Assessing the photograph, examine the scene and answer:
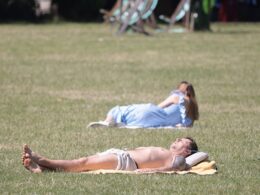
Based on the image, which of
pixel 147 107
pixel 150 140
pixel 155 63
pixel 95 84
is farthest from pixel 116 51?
pixel 150 140

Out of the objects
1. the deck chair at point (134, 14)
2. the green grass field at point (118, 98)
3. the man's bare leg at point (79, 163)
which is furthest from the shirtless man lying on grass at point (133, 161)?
the deck chair at point (134, 14)

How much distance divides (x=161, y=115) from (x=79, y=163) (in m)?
4.21

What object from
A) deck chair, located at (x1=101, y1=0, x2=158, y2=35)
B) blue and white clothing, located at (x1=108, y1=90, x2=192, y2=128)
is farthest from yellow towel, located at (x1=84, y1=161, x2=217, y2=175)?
deck chair, located at (x1=101, y1=0, x2=158, y2=35)

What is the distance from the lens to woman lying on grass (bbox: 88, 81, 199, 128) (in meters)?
13.4

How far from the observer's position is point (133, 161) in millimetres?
9539

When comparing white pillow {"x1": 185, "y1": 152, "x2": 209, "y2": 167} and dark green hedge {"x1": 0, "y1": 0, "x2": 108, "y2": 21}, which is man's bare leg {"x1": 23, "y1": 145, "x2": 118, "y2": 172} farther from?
dark green hedge {"x1": 0, "y1": 0, "x2": 108, "y2": 21}

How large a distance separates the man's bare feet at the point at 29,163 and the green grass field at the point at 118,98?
0.10 meters

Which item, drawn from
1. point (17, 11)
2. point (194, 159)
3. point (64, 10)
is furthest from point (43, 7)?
point (194, 159)

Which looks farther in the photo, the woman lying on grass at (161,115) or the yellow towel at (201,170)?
the woman lying on grass at (161,115)

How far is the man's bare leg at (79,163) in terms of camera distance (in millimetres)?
9214

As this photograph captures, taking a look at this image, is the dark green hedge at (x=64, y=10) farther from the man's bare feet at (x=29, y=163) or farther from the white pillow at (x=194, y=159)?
the man's bare feet at (x=29, y=163)

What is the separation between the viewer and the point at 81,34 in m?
32.9

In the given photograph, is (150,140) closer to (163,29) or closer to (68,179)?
(68,179)

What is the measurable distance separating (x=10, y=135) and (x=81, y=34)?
20710 millimetres
